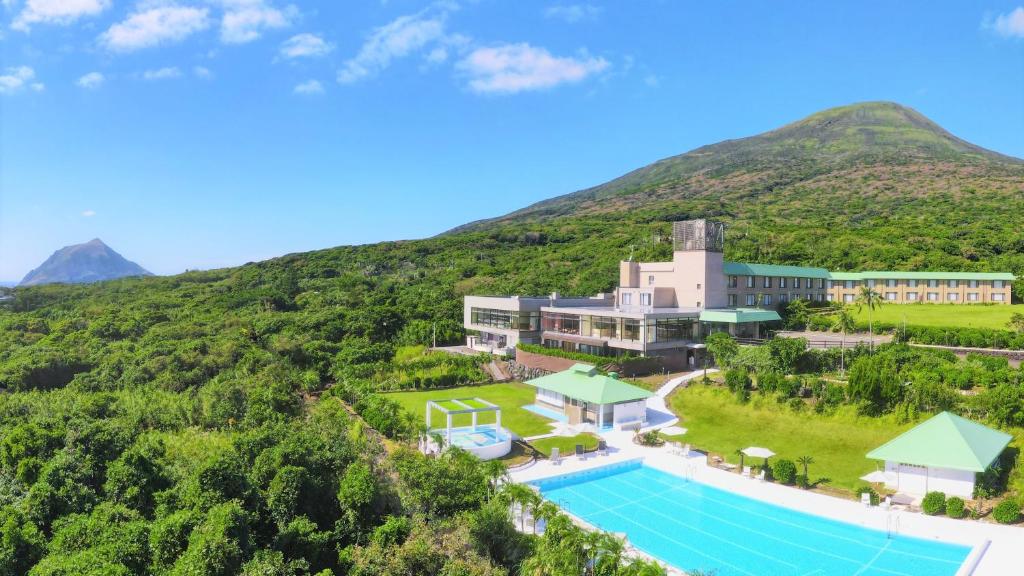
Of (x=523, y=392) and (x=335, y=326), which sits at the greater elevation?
(x=335, y=326)

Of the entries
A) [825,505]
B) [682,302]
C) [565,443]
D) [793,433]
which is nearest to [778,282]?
[682,302]

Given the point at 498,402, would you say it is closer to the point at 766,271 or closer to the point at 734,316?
the point at 734,316

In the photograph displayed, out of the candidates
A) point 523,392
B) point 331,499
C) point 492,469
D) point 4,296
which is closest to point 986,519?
point 492,469

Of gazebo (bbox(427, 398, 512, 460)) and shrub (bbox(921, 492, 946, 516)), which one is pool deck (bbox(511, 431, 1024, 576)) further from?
gazebo (bbox(427, 398, 512, 460))

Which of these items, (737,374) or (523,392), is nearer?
(737,374)

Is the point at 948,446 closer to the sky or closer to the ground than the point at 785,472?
closer to the sky

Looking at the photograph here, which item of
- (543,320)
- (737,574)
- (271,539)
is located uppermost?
(543,320)

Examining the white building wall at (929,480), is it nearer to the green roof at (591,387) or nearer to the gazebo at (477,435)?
the green roof at (591,387)

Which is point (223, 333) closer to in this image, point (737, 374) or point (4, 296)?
point (737, 374)
